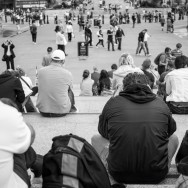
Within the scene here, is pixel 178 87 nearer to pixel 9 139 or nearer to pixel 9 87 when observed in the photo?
pixel 9 87

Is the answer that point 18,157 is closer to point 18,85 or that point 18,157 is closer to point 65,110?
point 18,85

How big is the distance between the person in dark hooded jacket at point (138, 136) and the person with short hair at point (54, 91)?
9.08ft

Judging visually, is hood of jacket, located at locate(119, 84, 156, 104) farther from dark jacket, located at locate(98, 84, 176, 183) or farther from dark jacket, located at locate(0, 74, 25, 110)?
dark jacket, located at locate(0, 74, 25, 110)

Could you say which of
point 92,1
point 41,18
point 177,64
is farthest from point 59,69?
point 92,1

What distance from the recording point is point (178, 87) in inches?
255

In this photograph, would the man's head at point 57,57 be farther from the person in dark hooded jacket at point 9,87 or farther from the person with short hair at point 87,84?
the person with short hair at point 87,84

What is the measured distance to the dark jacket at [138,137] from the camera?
3537 millimetres

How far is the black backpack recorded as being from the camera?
3.23m

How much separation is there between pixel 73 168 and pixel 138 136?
2.20ft

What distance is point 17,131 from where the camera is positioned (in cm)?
288

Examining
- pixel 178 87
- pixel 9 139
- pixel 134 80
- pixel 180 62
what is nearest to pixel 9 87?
pixel 134 80

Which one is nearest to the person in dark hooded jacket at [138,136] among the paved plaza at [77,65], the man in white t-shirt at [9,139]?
the man in white t-shirt at [9,139]

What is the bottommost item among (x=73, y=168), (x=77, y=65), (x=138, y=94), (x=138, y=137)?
(x=77, y=65)

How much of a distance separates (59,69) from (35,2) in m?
63.7
